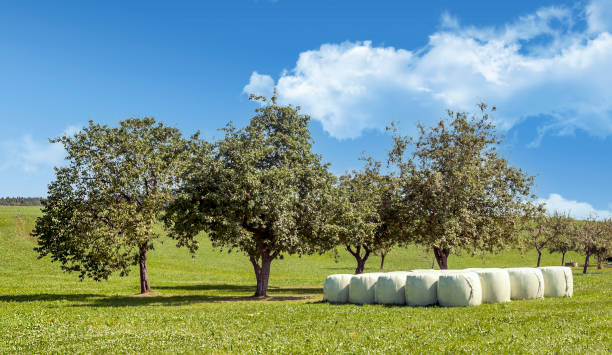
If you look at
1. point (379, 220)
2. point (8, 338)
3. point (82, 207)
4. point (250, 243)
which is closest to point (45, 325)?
point (8, 338)

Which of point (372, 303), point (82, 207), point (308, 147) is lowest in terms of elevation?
point (372, 303)

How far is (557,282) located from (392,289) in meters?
9.61

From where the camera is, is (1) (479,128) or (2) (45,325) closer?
(2) (45,325)

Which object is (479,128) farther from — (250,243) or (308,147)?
(250,243)

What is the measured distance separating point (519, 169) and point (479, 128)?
5613 millimetres

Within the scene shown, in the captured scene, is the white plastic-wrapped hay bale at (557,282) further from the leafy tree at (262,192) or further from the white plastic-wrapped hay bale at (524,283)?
the leafy tree at (262,192)

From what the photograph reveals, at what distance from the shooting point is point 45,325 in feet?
69.4

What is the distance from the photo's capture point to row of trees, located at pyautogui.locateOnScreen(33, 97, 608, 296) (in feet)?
112

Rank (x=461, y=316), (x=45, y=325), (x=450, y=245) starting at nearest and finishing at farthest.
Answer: (x=461, y=316) < (x=45, y=325) < (x=450, y=245)

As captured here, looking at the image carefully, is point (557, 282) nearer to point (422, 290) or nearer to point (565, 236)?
point (422, 290)

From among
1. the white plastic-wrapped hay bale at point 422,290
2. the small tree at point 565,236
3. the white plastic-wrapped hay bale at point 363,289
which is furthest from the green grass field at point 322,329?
the small tree at point 565,236

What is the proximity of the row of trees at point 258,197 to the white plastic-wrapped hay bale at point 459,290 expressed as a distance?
42.7ft

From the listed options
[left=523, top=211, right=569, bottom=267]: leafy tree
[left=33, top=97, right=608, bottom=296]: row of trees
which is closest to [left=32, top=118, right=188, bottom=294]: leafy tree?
[left=33, top=97, right=608, bottom=296]: row of trees

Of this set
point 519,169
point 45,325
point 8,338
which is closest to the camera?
point 8,338
